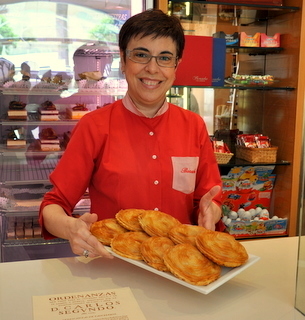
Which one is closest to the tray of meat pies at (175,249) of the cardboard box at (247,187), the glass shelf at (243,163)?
the glass shelf at (243,163)

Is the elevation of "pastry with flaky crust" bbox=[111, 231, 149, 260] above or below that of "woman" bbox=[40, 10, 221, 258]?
below

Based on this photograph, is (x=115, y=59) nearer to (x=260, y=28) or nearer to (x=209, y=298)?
(x=260, y=28)

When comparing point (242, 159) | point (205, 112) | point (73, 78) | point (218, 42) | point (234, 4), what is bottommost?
point (242, 159)

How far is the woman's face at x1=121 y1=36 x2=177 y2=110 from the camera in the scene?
65.8 inches

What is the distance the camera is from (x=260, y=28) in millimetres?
3428

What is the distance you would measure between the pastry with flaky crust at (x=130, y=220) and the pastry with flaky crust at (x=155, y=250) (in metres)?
0.12

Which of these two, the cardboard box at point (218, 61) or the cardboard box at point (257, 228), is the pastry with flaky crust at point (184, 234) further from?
the cardboard box at point (257, 228)

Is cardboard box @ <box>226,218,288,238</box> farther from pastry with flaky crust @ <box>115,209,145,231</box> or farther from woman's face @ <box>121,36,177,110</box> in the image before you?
pastry with flaky crust @ <box>115,209,145,231</box>

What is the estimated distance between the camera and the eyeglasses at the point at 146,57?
1.69m

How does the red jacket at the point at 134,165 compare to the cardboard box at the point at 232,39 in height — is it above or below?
below

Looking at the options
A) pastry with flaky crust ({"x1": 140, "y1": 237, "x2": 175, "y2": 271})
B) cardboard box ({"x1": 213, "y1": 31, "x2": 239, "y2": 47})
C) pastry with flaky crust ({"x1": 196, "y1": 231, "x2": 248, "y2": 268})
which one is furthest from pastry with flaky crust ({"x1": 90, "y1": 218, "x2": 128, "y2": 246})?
cardboard box ({"x1": 213, "y1": 31, "x2": 239, "y2": 47})

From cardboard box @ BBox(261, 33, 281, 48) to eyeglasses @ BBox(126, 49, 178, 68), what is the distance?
1.74 m

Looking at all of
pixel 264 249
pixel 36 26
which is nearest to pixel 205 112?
pixel 36 26

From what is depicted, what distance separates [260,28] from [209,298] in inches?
106
